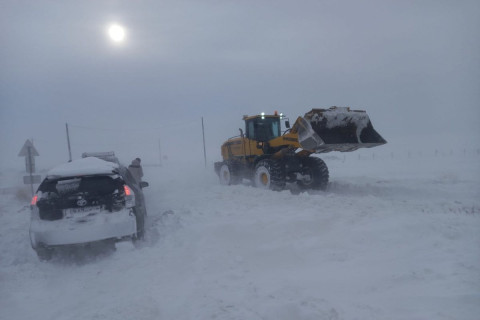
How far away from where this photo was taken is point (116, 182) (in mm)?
5410

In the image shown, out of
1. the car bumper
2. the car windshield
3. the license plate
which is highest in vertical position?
the car windshield

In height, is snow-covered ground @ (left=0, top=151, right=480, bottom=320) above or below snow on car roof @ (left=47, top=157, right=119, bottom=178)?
below

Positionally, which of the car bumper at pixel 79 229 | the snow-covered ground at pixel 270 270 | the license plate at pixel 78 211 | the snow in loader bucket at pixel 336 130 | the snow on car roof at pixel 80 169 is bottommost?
the snow-covered ground at pixel 270 270

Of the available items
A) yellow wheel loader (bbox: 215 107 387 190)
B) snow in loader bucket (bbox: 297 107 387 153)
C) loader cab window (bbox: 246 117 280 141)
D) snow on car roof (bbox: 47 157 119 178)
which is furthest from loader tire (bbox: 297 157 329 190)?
snow on car roof (bbox: 47 157 119 178)

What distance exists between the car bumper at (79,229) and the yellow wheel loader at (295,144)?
5.81 meters

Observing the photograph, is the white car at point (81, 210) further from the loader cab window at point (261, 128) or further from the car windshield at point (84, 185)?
the loader cab window at point (261, 128)

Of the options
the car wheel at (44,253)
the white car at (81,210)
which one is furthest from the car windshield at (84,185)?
the car wheel at (44,253)

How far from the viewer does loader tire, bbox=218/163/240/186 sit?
1283 centimetres

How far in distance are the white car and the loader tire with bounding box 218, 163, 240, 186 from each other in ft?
24.4

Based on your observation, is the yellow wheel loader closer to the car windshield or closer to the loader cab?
the loader cab

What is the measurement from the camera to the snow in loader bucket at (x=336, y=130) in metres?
9.30

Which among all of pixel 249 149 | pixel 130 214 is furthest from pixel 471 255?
pixel 249 149

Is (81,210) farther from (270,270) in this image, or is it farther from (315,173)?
(315,173)

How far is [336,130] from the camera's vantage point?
9586 mm
